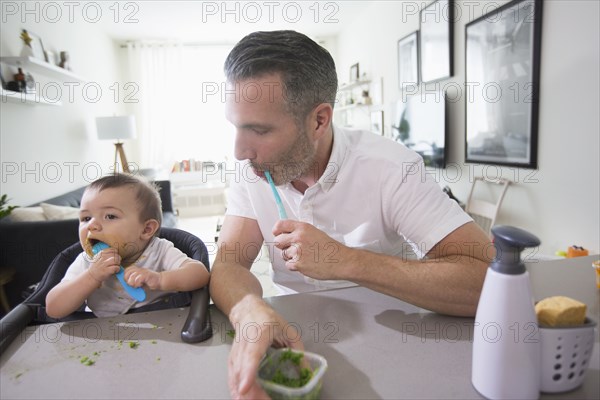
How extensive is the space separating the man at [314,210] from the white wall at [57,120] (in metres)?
2.56

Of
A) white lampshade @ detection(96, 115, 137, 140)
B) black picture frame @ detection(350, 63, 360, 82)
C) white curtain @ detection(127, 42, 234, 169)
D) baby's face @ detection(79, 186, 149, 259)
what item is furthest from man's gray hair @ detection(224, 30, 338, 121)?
white curtain @ detection(127, 42, 234, 169)

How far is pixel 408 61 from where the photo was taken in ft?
12.5

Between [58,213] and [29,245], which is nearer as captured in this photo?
[29,245]

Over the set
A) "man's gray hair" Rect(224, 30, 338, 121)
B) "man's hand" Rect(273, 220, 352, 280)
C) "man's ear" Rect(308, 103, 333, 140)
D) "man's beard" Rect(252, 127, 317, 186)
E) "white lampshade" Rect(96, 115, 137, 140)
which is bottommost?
"man's hand" Rect(273, 220, 352, 280)

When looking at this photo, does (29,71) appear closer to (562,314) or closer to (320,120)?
(320,120)

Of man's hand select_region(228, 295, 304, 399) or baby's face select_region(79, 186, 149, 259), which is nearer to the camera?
man's hand select_region(228, 295, 304, 399)

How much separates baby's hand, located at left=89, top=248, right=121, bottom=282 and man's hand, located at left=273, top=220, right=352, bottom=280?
41 centimetres

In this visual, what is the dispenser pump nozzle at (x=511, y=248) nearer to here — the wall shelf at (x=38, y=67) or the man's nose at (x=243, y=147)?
the man's nose at (x=243, y=147)

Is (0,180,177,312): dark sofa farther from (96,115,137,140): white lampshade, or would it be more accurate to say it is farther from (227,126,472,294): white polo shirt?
(96,115,137,140): white lampshade

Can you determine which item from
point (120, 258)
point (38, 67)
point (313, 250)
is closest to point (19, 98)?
point (38, 67)

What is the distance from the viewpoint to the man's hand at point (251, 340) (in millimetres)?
548

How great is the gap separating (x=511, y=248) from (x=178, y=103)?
6.73 m

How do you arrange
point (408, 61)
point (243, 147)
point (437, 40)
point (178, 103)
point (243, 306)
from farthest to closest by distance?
point (178, 103), point (408, 61), point (437, 40), point (243, 147), point (243, 306)

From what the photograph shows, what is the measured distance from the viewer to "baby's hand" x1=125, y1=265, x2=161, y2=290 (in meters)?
0.89
